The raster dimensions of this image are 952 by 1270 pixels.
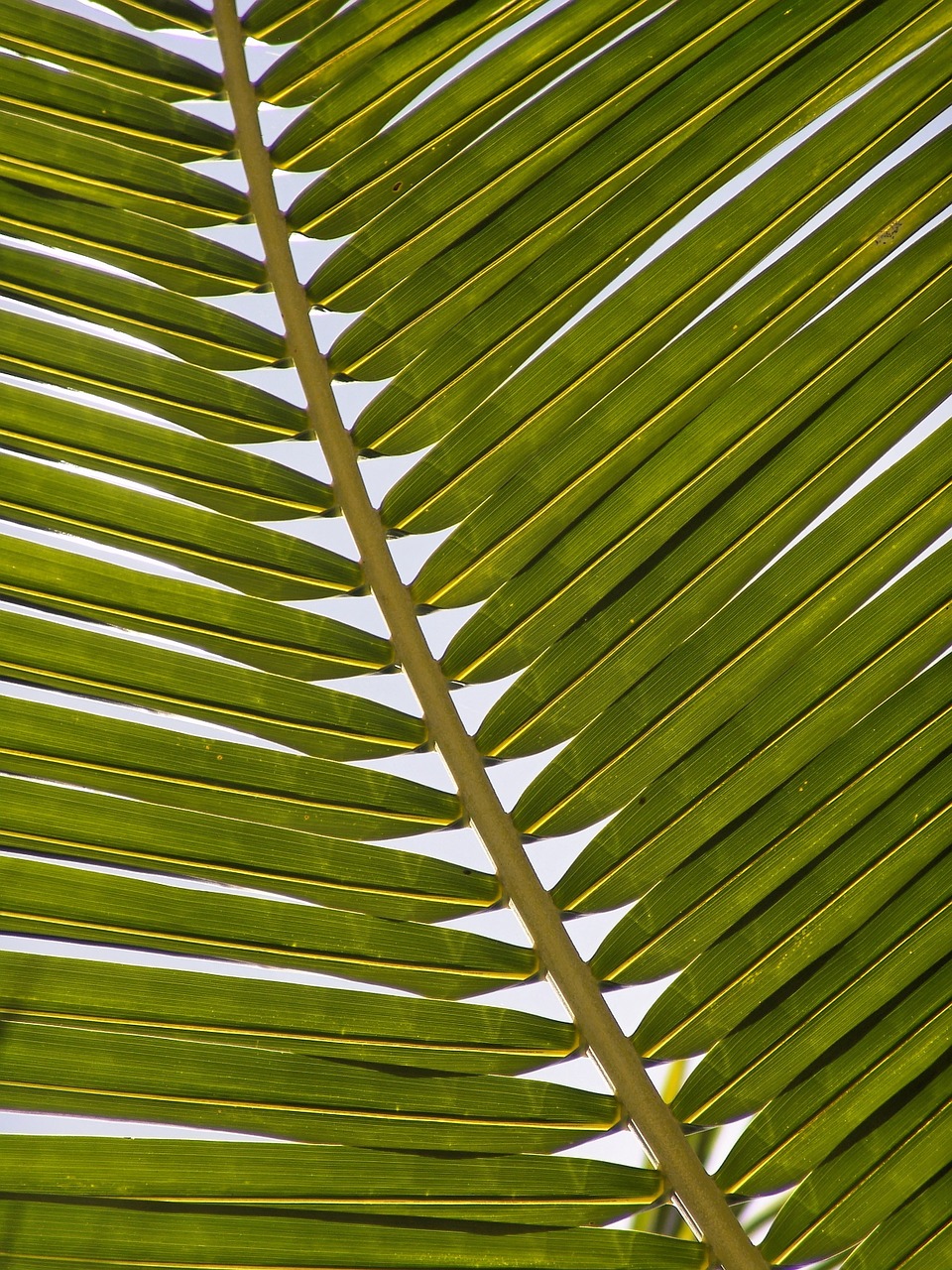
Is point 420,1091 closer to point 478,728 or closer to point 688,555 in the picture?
point 478,728

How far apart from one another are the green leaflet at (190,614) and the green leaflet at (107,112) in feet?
1.47

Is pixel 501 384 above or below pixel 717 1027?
above

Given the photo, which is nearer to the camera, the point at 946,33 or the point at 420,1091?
the point at 420,1091

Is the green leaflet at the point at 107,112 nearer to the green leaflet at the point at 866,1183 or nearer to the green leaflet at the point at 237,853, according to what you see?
the green leaflet at the point at 237,853

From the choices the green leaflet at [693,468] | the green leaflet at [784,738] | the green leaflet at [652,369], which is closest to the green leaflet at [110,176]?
the green leaflet at [652,369]

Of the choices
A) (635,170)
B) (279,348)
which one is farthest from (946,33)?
(279,348)

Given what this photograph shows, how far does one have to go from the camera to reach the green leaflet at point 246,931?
3.10 feet

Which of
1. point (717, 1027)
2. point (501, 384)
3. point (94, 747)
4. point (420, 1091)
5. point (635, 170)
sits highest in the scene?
point (635, 170)

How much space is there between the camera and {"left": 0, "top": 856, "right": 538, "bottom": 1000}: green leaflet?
95 cm

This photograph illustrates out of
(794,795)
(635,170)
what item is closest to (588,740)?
(794,795)

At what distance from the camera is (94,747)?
988 millimetres

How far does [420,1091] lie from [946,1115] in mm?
527

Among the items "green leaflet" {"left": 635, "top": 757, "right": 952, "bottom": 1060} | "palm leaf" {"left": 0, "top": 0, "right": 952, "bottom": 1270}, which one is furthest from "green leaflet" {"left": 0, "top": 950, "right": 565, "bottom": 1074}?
"green leaflet" {"left": 635, "top": 757, "right": 952, "bottom": 1060}

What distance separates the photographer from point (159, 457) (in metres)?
1.05
